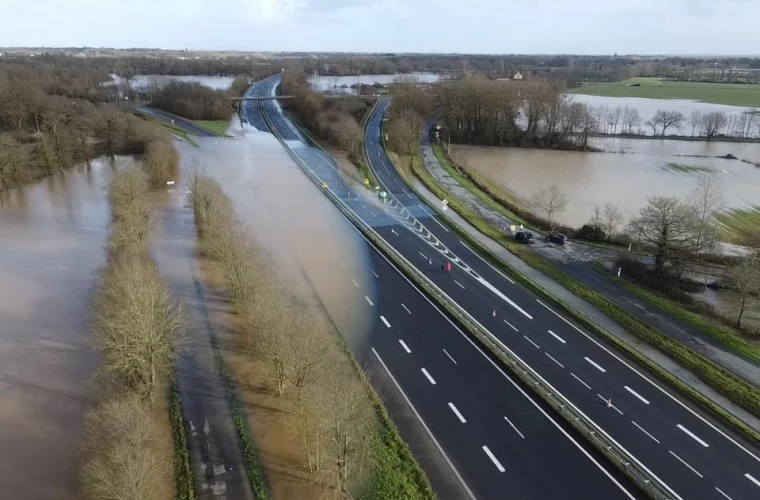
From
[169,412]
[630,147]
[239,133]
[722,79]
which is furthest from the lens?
[722,79]

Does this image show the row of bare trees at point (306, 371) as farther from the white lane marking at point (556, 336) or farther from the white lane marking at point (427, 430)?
the white lane marking at point (556, 336)

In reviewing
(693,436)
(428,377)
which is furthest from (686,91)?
(428,377)

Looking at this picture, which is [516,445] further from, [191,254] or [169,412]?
[191,254]

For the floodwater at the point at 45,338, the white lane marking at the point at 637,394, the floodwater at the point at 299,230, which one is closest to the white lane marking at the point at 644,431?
the white lane marking at the point at 637,394

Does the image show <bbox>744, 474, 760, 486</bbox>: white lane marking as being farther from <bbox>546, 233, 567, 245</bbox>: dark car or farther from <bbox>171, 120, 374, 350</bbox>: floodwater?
<bbox>546, 233, 567, 245</bbox>: dark car

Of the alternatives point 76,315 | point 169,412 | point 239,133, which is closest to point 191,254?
point 76,315

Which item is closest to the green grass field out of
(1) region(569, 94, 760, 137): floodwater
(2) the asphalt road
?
(1) region(569, 94, 760, 137): floodwater

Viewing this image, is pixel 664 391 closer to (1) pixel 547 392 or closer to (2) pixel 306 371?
(1) pixel 547 392
